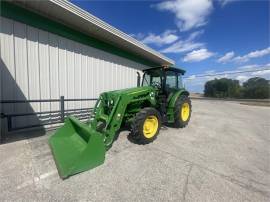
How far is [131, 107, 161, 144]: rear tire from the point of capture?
3697 millimetres

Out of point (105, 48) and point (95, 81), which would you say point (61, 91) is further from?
point (105, 48)

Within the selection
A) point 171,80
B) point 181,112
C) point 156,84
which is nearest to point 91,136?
point 156,84

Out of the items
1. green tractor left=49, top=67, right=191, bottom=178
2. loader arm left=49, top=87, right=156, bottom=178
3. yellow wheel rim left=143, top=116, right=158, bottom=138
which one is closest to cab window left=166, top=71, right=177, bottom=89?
green tractor left=49, top=67, right=191, bottom=178

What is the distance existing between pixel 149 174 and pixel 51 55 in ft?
15.5

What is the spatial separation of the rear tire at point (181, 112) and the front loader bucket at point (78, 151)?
9.86 ft

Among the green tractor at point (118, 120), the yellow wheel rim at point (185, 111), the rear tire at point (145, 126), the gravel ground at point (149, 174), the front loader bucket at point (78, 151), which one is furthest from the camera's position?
the yellow wheel rim at point (185, 111)

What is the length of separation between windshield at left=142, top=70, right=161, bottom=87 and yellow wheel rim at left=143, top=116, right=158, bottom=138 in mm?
1524

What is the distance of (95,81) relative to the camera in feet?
22.3

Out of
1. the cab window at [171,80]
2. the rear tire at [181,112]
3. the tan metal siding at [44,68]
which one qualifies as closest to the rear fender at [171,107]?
the rear tire at [181,112]

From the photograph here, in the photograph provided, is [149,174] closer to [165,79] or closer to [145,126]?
[145,126]

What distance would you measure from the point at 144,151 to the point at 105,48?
5.01m

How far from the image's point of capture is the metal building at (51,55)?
448 centimetres

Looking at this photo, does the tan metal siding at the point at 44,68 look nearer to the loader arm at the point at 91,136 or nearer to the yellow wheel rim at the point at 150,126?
the loader arm at the point at 91,136

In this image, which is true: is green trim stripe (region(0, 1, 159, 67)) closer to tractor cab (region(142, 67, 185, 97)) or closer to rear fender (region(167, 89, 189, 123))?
tractor cab (region(142, 67, 185, 97))
